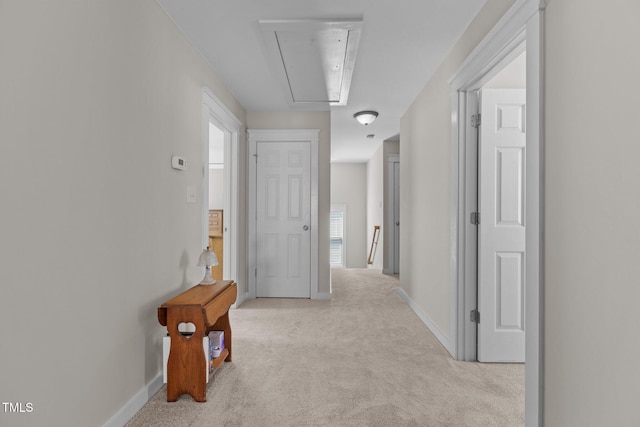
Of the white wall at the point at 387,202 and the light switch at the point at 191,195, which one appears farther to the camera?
the white wall at the point at 387,202

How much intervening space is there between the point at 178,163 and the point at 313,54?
1.34 meters

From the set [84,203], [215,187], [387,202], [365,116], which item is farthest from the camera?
[215,187]

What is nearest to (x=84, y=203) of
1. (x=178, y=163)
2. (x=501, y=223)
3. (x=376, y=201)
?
(x=178, y=163)

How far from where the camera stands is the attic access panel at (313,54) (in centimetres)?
235

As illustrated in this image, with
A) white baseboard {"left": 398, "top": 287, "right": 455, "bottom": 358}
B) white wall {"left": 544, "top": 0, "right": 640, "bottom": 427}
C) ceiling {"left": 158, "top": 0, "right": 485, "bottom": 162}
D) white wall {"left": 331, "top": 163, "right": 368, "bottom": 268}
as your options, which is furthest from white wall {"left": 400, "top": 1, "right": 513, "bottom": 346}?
white wall {"left": 331, "top": 163, "right": 368, "bottom": 268}

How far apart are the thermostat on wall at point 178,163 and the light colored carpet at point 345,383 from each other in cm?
140

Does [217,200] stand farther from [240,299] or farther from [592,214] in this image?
[592,214]

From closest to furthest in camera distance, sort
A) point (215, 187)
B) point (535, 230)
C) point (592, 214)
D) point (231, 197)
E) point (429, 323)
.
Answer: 1. point (592, 214)
2. point (535, 230)
3. point (429, 323)
4. point (231, 197)
5. point (215, 187)

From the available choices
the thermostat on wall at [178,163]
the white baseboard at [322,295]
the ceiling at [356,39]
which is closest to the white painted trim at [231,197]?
the ceiling at [356,39]

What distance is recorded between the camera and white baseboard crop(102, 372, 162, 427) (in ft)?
5.37

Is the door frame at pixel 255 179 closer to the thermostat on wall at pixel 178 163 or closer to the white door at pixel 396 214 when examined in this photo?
the thermostat on wall at pixel 178 163

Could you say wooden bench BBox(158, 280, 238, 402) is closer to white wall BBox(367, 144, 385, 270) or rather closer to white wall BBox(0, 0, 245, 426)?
white wall BBox(0, 0, 245, 426)

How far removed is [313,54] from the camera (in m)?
2.72

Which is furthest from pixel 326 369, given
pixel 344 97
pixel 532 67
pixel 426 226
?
pixel 344 97
